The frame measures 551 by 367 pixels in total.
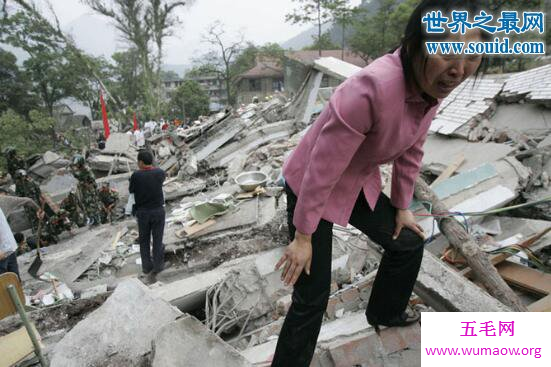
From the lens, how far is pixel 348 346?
1938 mm

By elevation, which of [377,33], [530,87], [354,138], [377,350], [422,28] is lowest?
[377,350]

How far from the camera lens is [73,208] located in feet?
21.7

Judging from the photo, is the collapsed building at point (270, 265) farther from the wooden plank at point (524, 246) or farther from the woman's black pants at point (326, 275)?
the woman's black pants at point (326, 275)

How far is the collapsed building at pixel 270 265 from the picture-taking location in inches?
77.0

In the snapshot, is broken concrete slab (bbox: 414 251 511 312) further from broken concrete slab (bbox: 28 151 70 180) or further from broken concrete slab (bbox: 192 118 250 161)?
broken concrete slab (bbox: 28 151 70 180)

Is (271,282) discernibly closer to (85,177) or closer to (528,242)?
(528,242)

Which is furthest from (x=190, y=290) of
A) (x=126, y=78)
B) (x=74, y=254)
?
(x=126, y=78)

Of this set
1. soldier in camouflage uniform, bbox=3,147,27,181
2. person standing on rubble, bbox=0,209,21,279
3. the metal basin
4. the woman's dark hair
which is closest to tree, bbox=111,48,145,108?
soldier in camouflage uniform, bbox=3,147,27,181

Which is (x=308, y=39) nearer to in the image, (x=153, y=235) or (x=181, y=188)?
(x=181, y=188)

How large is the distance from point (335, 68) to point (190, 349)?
9089 mm

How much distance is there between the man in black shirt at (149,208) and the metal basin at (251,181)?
1.54m

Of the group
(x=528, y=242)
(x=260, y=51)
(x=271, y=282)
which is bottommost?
(x=271, y=282)

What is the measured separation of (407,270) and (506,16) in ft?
4.05

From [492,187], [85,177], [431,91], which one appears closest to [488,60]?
[431,91]
